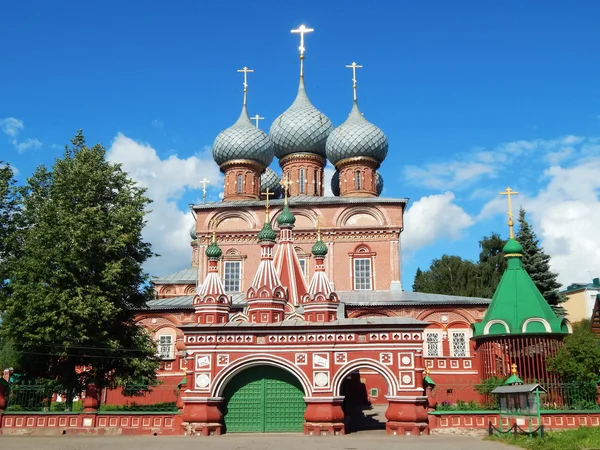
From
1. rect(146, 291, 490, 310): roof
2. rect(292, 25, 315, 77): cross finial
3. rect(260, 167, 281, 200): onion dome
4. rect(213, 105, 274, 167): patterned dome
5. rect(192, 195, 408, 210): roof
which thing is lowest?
rect(146, 291, 490, 310): roof

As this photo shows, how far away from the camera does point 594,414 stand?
11.9m

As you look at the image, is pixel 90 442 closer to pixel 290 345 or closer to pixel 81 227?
pixel 290 345

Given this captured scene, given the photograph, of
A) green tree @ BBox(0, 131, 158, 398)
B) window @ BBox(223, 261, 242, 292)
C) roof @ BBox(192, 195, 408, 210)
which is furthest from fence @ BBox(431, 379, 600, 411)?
window @ BBox(223, 261, 242, 292)

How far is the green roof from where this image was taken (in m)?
14.6

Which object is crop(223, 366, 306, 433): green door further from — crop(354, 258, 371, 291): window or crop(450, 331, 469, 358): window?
crop(354, 258, 371, 291): window

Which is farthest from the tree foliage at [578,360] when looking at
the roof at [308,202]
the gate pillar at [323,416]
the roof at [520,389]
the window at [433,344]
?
the roof at [308,202]

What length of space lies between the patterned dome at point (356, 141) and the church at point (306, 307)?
6 cm

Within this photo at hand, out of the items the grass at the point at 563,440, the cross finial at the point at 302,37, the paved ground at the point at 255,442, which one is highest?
the cross finial at the point at 302,37

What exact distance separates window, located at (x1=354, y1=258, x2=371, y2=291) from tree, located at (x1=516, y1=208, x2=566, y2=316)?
6125 mm

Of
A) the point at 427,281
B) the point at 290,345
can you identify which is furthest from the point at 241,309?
the point at 427,281

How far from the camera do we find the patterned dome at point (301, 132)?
27.6m

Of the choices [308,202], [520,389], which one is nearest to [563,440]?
[520,389]

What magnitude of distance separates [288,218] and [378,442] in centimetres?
908

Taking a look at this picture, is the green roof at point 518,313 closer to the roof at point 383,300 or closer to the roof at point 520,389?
the roof at point 520,389
